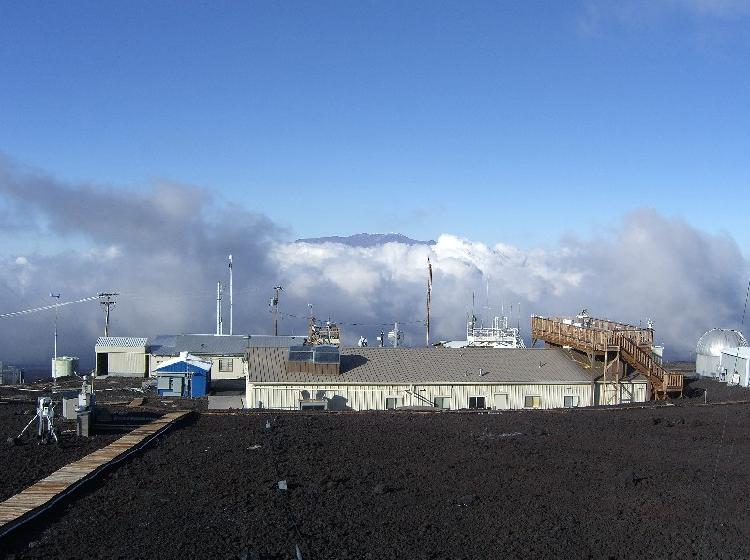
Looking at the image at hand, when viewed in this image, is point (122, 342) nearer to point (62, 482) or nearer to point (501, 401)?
point (501, 401)

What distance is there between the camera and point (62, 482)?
1781 cm

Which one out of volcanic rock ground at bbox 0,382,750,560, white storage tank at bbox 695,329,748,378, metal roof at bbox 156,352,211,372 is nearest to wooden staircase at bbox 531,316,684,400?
volcanic rock ground at bbox 0,382,750,560

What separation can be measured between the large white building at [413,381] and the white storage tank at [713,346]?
15.2 meters

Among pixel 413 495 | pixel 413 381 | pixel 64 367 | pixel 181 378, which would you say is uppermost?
pixel 413 381

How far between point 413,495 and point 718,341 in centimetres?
4331

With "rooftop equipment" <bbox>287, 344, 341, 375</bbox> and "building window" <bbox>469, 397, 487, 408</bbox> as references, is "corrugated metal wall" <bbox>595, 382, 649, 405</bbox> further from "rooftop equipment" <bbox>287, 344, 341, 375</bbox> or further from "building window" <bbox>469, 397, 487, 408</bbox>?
"rooftop equipment" <bbox>287, 344, 341, 375</bbox>

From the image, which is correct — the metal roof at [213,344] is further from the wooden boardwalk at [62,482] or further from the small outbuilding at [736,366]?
the wooden boardwalk at [62,482]

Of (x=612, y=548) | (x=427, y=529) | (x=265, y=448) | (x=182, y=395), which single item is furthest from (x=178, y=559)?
(x=182, y=395)

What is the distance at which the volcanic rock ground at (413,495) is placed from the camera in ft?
47.0

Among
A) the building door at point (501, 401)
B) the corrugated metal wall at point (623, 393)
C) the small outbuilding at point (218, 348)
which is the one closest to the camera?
the building door at point (501, 401)

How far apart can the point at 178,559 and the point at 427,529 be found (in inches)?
193

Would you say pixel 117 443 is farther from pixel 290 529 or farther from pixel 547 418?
pixel 547 418

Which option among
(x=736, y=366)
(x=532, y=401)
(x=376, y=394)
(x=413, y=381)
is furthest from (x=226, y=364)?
Answer: (x=736, y=366)

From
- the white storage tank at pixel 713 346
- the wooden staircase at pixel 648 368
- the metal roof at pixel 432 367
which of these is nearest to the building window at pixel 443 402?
the metal roof at pixel 432 367
